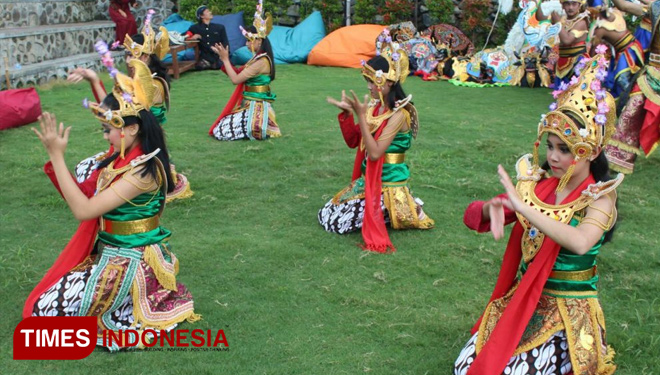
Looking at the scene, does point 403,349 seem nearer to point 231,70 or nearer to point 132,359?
point 132,359

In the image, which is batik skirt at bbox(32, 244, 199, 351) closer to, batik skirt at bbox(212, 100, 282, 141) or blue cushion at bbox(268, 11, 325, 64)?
batik skirt at bbox(212, 100, 282, 141)

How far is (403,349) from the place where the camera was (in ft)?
12.1

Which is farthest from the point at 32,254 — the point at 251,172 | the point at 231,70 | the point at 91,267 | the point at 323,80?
the point at 323,80

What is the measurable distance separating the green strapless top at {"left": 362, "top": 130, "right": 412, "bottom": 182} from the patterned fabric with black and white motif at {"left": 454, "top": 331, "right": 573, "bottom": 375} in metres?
2.27

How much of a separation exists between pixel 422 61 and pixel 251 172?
6.77 meters

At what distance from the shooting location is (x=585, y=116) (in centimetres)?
297

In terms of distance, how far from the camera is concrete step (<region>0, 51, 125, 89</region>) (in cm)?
1063

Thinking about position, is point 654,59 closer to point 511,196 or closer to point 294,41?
point 511,196

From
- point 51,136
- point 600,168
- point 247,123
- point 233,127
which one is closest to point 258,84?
point 247,123

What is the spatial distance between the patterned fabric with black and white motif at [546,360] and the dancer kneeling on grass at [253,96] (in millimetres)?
5157

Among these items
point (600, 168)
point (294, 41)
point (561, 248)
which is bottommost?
point (294, 41)

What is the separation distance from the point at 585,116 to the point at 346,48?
10.9 m

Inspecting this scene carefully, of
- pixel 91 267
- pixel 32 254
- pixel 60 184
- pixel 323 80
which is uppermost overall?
pixel 60 184

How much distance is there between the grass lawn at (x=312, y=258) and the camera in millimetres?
3617
